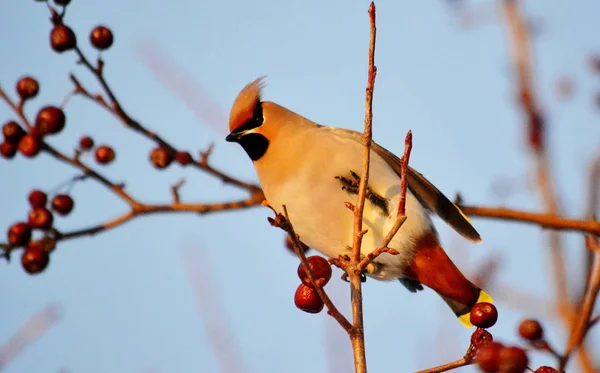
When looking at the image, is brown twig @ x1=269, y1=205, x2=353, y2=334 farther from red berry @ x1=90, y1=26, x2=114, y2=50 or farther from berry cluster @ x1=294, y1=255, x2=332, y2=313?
red berry @ x1=90, y1=26, x2=114, y2=50

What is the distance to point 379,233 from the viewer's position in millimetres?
3322

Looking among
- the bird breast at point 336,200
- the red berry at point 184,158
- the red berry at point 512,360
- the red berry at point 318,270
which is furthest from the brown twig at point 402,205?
the red berry at point 184,158

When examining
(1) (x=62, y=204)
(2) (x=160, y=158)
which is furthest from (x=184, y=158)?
(1) (x=62, y=204)

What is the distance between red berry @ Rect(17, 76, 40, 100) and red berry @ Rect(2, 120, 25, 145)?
0.40ft

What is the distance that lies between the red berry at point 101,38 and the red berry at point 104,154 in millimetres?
421

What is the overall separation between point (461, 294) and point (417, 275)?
7.2 inches

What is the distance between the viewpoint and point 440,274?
337 cm

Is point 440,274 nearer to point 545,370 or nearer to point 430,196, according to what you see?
point 430,196

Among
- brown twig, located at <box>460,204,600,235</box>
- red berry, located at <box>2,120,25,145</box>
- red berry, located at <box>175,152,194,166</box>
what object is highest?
red berry, located at <box>2,120,25,145</box>

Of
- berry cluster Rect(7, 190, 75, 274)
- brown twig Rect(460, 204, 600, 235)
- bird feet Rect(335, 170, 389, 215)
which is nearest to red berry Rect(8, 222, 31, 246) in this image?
berry cluster Rect(7, 190, 75, 274)

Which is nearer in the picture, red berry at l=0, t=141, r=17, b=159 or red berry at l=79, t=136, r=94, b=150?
red berry at l=0, t=141, r=17, b=159

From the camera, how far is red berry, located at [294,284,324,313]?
8.43 ft

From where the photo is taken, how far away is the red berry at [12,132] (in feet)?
10.6

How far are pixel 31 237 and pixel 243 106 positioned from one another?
1150mm
